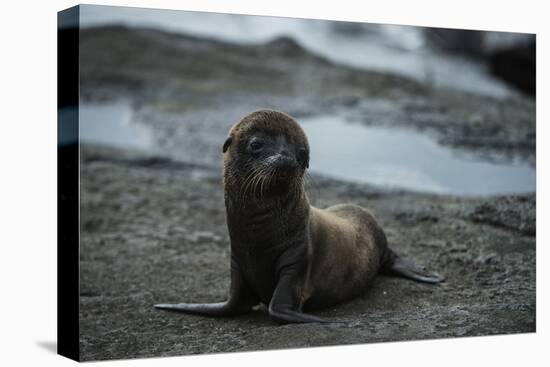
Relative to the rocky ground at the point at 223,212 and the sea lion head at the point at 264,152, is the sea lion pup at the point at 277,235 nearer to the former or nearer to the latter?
the sea lion head at the point at 264,152

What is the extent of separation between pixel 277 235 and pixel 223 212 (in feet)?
12.4

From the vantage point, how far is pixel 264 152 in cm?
→ 582

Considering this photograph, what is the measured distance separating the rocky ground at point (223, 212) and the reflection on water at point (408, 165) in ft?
0.53

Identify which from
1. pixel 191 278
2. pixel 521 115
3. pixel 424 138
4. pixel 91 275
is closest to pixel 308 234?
pixel 191 278

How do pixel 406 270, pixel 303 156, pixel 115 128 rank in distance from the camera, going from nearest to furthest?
pixel 303 156 < pixel 406 270 < pixel 115 128

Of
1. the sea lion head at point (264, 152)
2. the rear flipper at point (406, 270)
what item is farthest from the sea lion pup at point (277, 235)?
the rear flipper at point (406, 270)

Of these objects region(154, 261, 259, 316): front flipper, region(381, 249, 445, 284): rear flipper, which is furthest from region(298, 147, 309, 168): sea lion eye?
region(381, 249, 445, 284): rear flipper

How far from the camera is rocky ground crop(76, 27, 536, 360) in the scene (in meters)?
6.39

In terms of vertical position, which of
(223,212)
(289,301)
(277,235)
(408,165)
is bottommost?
(289,301)

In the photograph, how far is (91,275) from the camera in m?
8.01

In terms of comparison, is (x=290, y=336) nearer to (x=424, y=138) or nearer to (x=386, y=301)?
(x=386, y=301)

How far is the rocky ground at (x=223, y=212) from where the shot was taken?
6.39 meters

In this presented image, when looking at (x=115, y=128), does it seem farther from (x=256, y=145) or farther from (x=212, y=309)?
(x=256, y=145)

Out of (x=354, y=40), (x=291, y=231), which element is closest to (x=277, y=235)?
(x=291, y=231)
